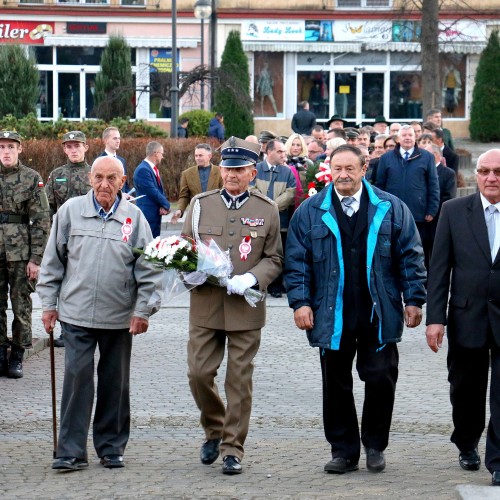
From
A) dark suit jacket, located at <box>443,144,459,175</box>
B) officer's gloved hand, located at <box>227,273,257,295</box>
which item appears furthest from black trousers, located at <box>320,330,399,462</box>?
dark suit jacket, located at <box>443,144,459,175</box>

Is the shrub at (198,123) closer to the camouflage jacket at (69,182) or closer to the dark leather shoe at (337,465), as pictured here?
the camouflage jacket at (69,182)

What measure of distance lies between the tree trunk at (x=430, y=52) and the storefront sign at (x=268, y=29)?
1590cm

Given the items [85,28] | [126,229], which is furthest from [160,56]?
[126,229]

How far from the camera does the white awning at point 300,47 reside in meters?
48.5

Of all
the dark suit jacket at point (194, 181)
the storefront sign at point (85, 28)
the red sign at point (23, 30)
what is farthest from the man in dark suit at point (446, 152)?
the red sign at point (23, 30)

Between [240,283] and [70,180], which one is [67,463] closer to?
[240,283]

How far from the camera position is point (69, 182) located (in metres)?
12.4

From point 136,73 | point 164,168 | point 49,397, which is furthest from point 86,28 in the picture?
point 49,397

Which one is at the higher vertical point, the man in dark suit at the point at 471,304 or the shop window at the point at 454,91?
the shop window at the point at 454,91

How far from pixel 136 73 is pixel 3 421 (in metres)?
40.0

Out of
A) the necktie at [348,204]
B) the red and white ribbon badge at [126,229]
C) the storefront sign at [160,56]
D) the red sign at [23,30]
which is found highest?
the red sign at [23,30]

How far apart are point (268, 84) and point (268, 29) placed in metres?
2.15

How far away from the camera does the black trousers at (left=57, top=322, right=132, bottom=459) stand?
777 centimetres

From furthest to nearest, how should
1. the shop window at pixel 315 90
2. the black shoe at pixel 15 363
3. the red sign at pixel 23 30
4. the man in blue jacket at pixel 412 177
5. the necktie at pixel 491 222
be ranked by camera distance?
the shop window at pixel 315 90, the red sign at pixel 23 30, the man in blue jacket at pixel 412 177, the black shoe at pixel 15 363, the necktie at pixel 491 222
